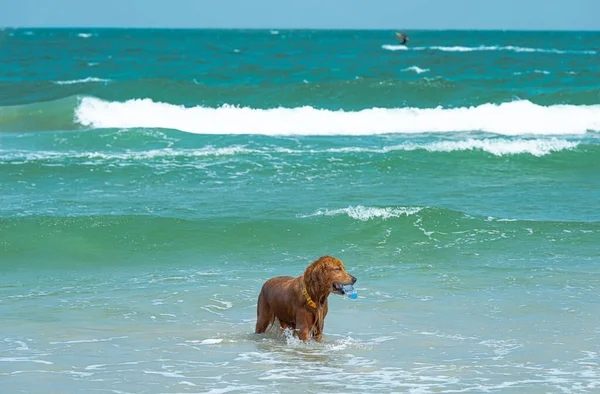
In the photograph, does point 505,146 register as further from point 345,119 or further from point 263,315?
point 263,315

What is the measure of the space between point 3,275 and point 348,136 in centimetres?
1423

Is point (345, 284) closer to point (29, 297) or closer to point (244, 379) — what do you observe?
point (244, 379)

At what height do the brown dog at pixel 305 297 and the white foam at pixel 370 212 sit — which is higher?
the white foam at pixel 370 212

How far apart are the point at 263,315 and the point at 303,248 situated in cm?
441

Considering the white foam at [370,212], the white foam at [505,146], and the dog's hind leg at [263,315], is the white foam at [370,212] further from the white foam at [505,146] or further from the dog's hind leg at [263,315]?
the white foam at [505,146]

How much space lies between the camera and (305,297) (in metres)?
7.14

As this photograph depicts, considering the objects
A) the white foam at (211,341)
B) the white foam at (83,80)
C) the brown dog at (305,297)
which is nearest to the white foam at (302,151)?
the white foam at (211,341)

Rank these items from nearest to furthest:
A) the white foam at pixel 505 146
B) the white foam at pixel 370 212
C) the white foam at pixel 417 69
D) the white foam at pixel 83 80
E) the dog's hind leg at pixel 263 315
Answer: the dog's hind leg at pixel 263 315, the white foam at pixel 370 212, the white foam at pixel 505 146, the white foam at pixel 83 80, the white foam at pixel 417 69

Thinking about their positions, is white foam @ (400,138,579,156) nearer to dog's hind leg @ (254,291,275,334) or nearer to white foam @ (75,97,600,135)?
white foam @ (75,97,600,135)

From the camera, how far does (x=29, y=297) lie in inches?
373

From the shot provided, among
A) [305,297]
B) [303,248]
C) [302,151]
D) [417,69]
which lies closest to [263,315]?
[305,297]

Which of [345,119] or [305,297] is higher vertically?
[345,119]

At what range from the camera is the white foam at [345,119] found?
26203 millimetres

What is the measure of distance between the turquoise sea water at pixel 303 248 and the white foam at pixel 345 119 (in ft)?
0.36
